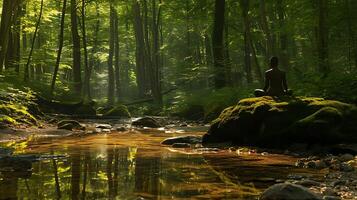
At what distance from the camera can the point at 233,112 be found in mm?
12039

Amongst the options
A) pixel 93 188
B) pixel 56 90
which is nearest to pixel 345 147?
pixel 93 188

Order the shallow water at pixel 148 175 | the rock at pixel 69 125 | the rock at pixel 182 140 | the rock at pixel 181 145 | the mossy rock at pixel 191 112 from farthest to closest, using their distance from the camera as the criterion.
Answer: the mossy rock at pixel 191 112 < the rock at pixel 69 125 < the rock at pixel 182 140 < the rock at pixel 181 145 < the shallow water at pixel 148 175

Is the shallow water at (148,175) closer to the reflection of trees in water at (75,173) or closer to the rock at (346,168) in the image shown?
the reflection of trees in water at (75,173)

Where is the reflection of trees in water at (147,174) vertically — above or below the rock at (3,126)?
A: below

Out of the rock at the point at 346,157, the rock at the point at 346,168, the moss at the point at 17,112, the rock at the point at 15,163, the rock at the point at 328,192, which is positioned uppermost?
the moss at the point at 17,112

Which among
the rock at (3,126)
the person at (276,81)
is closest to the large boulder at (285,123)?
the person at (276,81)

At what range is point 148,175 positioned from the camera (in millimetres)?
7184

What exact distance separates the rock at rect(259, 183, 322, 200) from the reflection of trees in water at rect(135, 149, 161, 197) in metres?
1.42

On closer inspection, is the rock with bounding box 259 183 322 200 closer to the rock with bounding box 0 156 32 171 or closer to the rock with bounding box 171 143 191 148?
the rock with bounding box 0 156 32 171

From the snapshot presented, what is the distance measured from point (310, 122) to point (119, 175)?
4.86 m

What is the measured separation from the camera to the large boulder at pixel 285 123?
9.95 metres

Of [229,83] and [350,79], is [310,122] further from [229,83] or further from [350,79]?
[229,83]

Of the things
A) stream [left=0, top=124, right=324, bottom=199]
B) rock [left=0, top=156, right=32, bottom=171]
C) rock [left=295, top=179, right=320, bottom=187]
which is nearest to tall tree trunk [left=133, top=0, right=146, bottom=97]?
stream [left=0, top=124, right=324, bottom=199]

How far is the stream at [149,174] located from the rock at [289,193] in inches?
12.2
